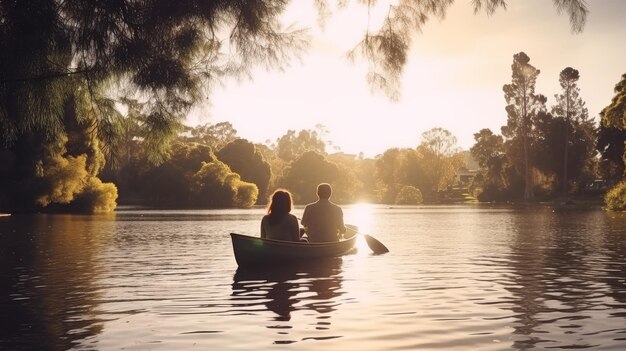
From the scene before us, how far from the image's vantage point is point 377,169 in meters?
125

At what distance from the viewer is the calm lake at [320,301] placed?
8.52 metres

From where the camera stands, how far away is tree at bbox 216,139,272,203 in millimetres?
105875

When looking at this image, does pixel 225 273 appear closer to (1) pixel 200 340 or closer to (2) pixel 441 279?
(2) pixel 441 279

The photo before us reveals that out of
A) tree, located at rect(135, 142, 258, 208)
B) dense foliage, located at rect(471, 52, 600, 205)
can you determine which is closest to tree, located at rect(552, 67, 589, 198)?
dense foliage, located at rect(471, 52, 600, 205)

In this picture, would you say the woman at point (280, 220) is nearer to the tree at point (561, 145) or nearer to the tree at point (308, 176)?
the tree at point (561, 145)

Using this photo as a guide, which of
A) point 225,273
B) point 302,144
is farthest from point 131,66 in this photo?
point 302,144

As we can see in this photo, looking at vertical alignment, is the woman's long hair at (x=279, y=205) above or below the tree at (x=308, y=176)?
below

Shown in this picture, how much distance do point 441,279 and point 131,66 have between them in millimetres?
9115

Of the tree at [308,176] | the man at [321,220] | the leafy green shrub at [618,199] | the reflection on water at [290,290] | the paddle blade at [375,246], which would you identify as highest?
the tree at [308,176]

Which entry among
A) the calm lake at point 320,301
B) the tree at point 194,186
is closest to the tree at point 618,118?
the calm lake at point 320,301

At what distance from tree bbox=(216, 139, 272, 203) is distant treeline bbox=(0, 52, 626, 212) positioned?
16 centimetres

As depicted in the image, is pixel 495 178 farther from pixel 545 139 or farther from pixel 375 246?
pixel 375 246

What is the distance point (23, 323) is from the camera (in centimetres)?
987

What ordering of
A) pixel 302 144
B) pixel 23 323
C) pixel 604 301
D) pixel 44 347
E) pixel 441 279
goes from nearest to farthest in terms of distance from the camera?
pixel 44 347 < pixel 23 323 < pixel 604 301 < pixel 441 279 < pixel 302 144
